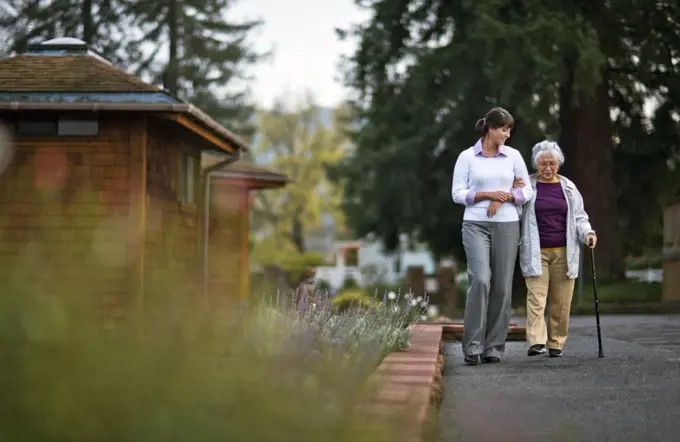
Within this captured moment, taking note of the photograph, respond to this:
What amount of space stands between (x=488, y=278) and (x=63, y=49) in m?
9.65

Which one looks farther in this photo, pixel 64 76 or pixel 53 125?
pixel 64 76

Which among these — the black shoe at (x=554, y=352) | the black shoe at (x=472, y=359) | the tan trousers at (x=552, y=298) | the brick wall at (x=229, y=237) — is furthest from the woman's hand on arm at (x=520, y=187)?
the brick wall at (x=229, y=237)

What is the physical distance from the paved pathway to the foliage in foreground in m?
0.50

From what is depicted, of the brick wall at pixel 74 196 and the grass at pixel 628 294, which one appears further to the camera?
the grass at pixel 628 294

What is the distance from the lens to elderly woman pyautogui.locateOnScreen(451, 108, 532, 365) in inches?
327

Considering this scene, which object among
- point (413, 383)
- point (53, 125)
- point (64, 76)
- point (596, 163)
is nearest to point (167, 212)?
point (53, 125)

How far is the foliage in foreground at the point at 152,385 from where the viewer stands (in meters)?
2.55

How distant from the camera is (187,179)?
55.5 feet

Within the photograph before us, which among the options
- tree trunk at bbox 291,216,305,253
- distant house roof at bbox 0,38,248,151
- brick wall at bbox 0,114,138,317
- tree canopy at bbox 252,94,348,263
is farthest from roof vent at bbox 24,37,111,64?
tree trunk at bbox 291,216,305,253

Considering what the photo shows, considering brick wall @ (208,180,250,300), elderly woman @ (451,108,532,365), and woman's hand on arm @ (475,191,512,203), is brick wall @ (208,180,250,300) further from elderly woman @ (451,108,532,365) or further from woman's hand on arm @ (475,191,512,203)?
woman's hand on arm @ (475,191,512,203)

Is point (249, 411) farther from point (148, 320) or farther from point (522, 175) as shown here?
point (522, 175)

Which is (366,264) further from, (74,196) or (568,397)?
(568,397)

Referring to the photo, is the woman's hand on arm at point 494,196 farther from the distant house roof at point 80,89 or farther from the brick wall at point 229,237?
the brick wall at point 229,237

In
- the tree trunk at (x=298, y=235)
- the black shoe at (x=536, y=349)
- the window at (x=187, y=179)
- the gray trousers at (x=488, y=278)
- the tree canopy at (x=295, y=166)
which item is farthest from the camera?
the tree trunk at (x=298, y=235)
